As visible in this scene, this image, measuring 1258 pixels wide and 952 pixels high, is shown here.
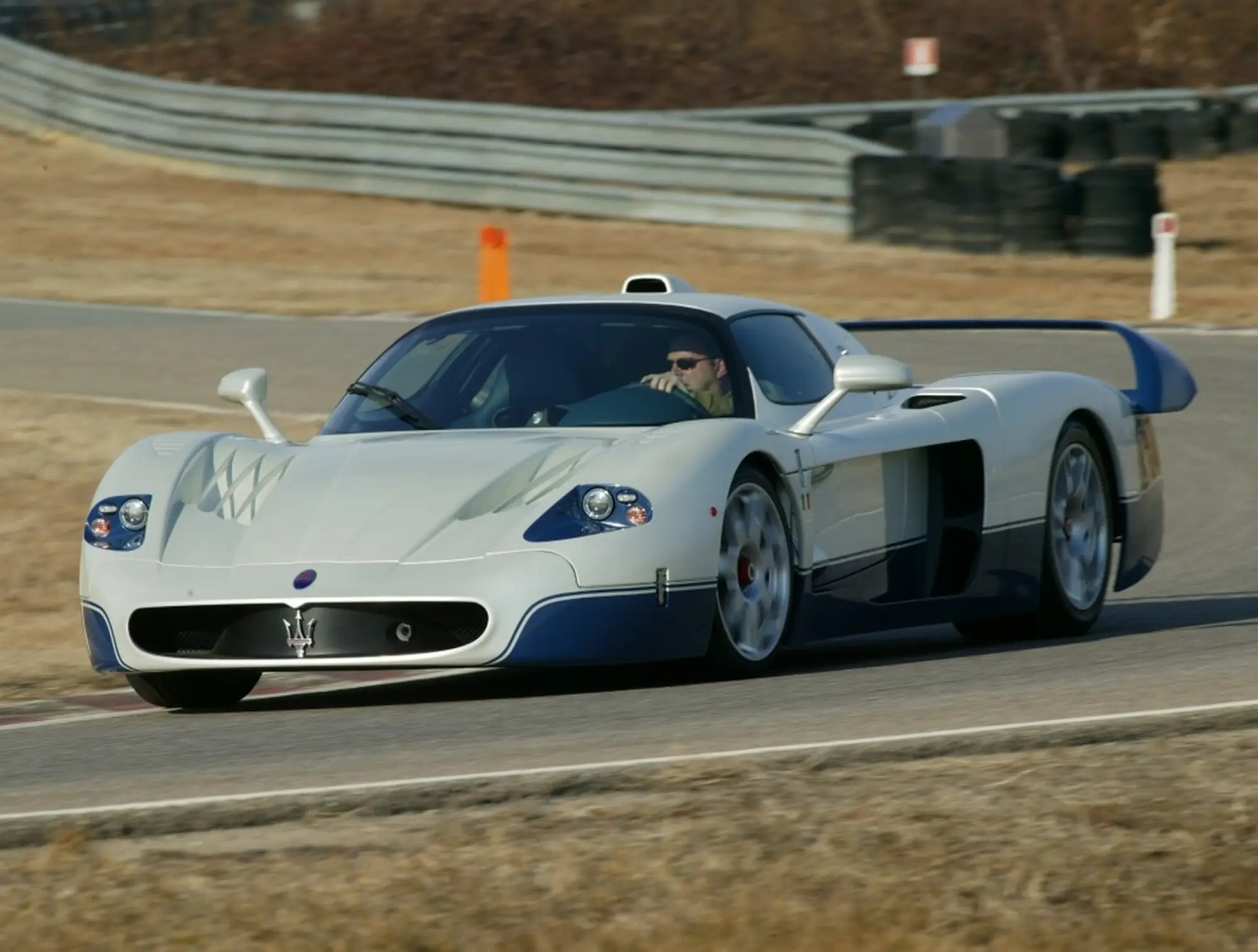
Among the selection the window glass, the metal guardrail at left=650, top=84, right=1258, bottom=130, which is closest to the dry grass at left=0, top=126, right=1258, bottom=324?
the metal guardrail at left=650, top=84, right=1258, bottom=130

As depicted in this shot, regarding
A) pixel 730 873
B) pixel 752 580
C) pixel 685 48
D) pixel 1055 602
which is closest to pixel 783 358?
pixel 752 580

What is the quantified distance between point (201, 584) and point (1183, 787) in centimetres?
283

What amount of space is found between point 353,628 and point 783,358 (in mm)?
1977

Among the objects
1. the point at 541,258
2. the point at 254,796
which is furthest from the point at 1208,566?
the point at 541,258

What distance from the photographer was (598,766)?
5406 millimetres

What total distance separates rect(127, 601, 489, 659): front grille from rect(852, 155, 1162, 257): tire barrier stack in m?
14.7

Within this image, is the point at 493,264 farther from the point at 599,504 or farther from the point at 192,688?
the point at 599,504

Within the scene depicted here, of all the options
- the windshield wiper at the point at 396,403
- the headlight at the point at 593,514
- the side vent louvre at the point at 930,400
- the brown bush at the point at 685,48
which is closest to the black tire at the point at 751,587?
the headlight at the point at 593,514

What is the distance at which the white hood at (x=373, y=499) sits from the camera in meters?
6.67

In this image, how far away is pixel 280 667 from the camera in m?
6.62

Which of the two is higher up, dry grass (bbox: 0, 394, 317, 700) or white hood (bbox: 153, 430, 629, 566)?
white hood (bbox: 153, 430, 629, 566)

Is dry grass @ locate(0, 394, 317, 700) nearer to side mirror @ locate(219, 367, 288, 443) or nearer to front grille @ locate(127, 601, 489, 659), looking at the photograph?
side mirror @ locate(219, 367, 288, 443)

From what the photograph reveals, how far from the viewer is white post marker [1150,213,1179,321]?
19141mm

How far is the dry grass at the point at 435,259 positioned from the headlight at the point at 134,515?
1216cm
